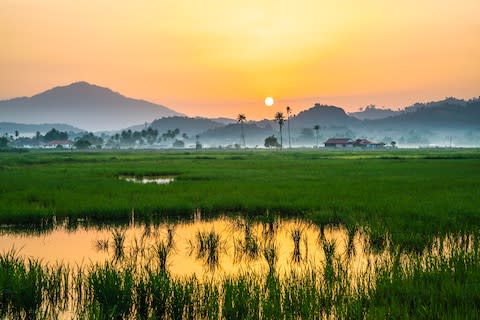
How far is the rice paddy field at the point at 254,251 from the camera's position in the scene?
8266 mm

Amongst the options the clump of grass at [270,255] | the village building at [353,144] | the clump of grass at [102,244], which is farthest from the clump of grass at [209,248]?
the village building at [353,144]

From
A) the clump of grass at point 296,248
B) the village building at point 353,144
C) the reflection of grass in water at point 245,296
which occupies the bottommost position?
the clump of grass at point 296,248

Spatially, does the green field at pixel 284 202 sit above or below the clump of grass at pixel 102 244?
above

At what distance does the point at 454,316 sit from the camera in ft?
22.9

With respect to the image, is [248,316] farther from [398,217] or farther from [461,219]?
[461,219]

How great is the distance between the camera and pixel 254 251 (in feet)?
44.5

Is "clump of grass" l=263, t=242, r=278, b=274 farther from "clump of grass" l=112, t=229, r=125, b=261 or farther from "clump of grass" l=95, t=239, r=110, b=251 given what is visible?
"clump of grass" l=95, t=239, r=110, b=251

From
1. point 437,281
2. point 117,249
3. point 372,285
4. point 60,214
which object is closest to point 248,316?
point 372,285

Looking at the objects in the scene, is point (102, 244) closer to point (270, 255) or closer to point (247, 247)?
point (247, 247)

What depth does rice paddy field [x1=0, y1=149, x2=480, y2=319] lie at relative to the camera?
827 cm

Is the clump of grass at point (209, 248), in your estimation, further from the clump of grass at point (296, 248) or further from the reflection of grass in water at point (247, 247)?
the clump of grass at point (296, 248)

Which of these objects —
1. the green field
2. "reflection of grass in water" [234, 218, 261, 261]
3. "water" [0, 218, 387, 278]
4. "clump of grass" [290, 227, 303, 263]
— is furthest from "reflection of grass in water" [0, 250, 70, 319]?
the green field

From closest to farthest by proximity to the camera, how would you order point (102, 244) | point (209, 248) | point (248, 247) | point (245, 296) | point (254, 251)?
point (245, 296) < point (254, 251) < point (209, 248) < point (248, 247) < point (102, 244)

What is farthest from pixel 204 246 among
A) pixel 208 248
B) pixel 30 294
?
pixel 30 294
